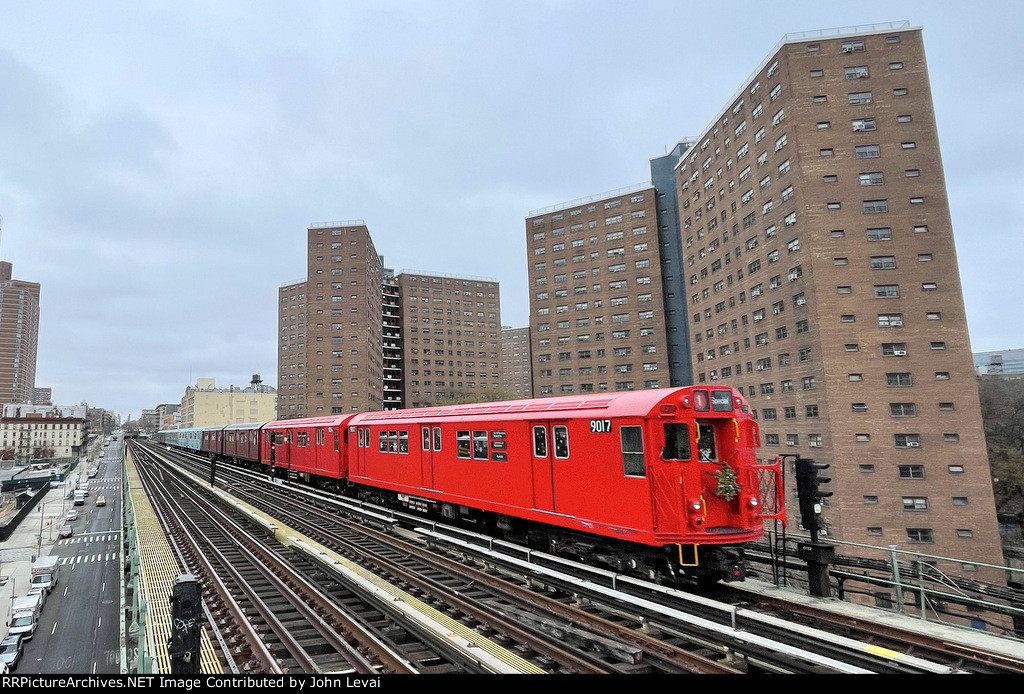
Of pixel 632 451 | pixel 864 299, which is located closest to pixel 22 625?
pixel 632 451

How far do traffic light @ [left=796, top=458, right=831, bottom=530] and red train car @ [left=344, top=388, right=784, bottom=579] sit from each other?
1.55ft

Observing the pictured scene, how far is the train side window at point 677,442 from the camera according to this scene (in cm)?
1005

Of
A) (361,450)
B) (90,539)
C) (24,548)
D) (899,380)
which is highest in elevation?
(899,380)

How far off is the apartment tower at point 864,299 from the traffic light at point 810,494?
1292 inches

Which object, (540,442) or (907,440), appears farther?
(907,440)

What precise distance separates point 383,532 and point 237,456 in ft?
114

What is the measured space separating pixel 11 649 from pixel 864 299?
179ft

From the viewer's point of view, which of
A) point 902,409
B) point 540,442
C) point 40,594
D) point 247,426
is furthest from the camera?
point 247,426

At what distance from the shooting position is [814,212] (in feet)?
142

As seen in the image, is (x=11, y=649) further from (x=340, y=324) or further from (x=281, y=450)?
(x=340, y=324)

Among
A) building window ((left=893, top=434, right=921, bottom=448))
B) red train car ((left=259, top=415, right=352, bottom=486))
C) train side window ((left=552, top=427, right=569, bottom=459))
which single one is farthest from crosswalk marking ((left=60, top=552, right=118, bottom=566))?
building window ((left=893, top=434, right=921, bottom=448))

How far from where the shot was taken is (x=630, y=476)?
1041 centimetres

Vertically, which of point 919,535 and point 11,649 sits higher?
point 919,535

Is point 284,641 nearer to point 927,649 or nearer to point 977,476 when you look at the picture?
point 927,649
